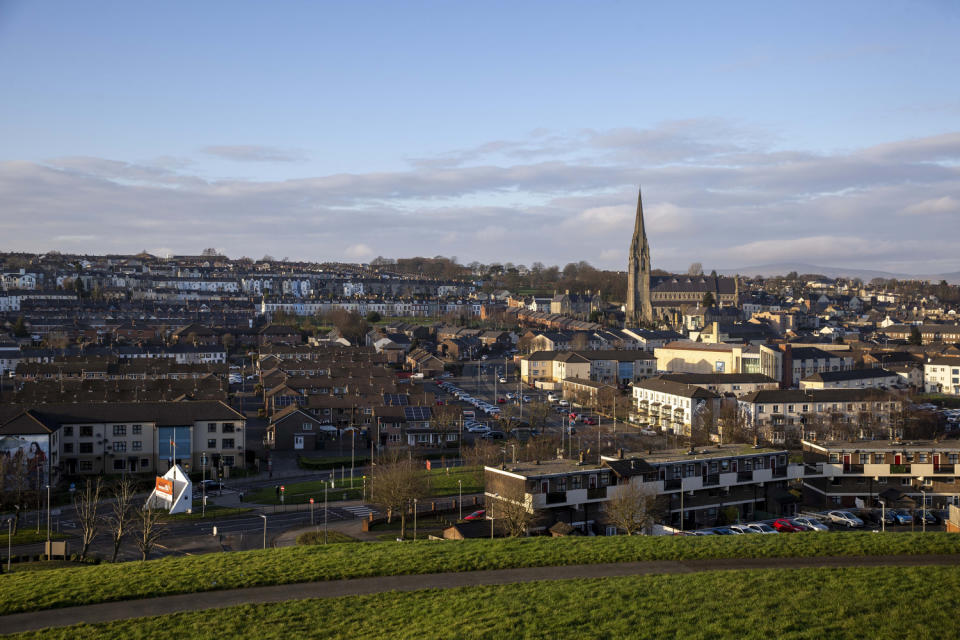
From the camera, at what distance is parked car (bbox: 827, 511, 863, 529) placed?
17.5 meters

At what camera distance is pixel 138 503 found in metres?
19.0


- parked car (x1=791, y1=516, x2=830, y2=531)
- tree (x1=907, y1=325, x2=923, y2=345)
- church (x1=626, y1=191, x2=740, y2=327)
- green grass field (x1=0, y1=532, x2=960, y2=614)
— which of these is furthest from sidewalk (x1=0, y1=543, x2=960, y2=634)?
church (x1=626, y1=191, x2=740, y2=327)

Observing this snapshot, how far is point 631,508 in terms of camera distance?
15.7m

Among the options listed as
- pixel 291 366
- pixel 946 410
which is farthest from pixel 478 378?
pixel 946 410

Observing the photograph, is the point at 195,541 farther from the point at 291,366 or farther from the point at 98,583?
the point at 291,366

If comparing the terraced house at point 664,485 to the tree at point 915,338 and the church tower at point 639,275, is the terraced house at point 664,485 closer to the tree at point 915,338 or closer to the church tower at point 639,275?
the tree at point 915,338

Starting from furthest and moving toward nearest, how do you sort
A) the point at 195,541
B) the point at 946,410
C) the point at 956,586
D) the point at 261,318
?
1. the point at 261,318
2. the point at 946,410
3. the point at 195,541
4. the point at 956,586

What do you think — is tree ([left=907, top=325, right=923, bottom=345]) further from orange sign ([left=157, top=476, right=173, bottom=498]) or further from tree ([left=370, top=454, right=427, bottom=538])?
orange sign ([left=157, top=476, right=173, bottom=498])

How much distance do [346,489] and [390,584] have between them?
1178cm

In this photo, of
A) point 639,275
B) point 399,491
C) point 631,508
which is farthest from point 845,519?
point 639,275

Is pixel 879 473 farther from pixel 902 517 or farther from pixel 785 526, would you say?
pixel 785 526

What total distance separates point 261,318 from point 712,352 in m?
47.0

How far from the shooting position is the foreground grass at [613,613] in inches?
311

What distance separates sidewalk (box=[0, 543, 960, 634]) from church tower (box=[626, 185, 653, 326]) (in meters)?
69.1
